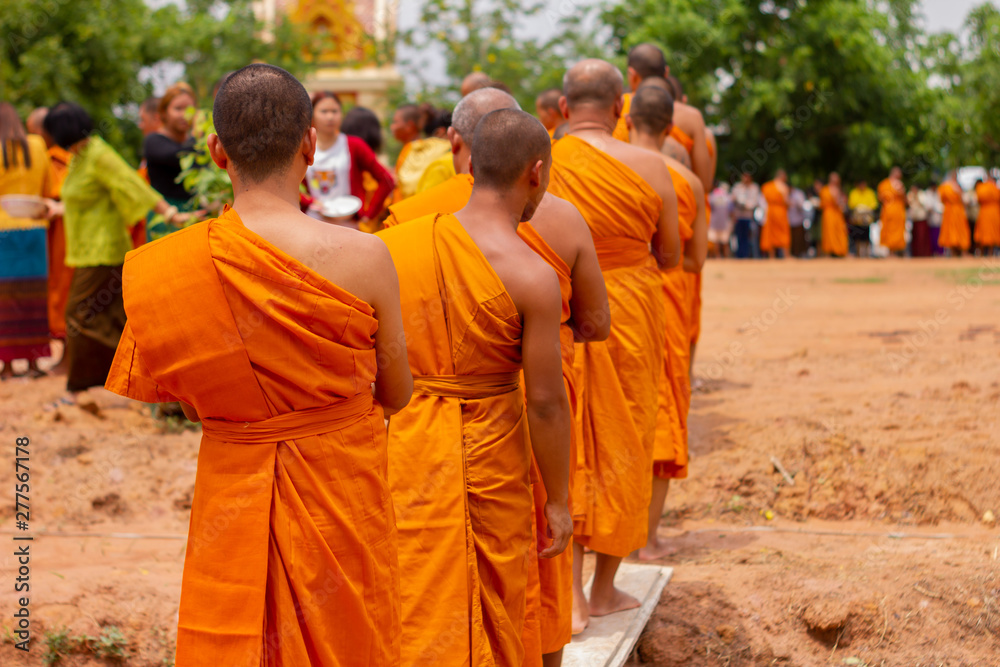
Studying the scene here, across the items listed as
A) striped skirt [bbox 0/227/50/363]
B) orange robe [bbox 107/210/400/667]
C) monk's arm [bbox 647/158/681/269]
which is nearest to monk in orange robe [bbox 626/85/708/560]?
monk's arm [bbox 647/158/681/269]

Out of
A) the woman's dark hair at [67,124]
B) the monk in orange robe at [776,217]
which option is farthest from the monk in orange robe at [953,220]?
the woman's dark hair at [67,124]

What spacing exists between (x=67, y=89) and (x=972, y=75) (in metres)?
Answer: 21.2

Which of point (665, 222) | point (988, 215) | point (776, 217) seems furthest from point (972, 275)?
point (665, 222)

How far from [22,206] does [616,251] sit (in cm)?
551

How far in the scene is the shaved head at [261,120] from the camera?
6.88 ft

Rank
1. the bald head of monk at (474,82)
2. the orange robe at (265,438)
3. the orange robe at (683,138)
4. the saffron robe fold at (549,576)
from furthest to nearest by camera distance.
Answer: the bald head of monk at (474,82), the orange robe at (683,138), the saffron robe fold at (549,576), the orange robe at (265,438)

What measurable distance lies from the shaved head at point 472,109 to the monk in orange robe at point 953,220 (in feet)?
67.0

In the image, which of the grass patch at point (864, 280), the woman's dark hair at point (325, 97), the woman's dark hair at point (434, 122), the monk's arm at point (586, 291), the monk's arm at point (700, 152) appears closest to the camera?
the monk's arm at point (586, 291)

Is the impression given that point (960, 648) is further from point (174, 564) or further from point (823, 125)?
point (823, 125)

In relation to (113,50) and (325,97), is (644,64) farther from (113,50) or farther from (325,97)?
(113,50)

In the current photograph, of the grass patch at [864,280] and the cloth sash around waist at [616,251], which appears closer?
the cloth sash around waist at [616,251]

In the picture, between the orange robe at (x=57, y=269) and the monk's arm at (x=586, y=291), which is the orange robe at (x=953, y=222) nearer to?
the orange robe at (x=57, y=269)

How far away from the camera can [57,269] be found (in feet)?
28.9

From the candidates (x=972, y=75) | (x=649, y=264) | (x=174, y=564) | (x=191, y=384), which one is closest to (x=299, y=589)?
(x=191, y=384)
